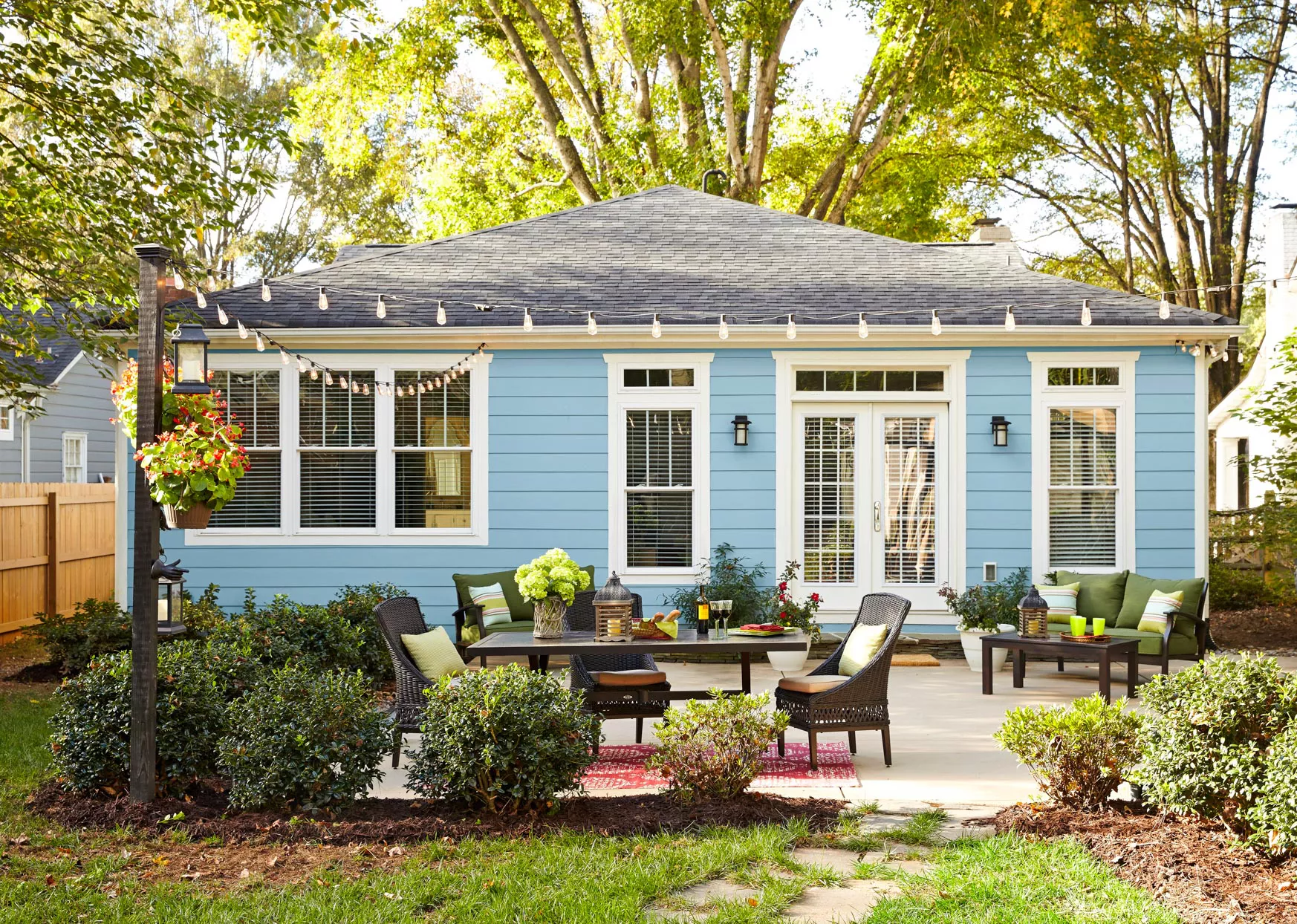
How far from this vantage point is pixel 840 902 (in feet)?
13.4

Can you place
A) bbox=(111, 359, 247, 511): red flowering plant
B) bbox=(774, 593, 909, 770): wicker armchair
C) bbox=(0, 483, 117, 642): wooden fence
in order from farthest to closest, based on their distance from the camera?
bbox=(0, 483, 117, 642): wooden fence
bbox=(774, 593, 909, 770): wicker armchair
bbox=(111, 359, 247, 511): red flowering plant

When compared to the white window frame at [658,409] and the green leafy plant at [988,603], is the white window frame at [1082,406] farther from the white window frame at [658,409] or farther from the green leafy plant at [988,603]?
the white window frame at [658,409]

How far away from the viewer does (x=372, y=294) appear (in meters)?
10.7

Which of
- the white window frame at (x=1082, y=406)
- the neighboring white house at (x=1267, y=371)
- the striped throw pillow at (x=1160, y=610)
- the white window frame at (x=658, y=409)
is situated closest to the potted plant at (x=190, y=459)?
the white window frame at (x=658, y=409)

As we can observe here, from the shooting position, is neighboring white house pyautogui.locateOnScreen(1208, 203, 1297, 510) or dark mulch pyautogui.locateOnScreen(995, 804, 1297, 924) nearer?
dark mulch pyautogui.locateOnScreen(995, 804, 1297, 924)

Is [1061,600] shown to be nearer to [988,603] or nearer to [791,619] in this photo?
[988,603]

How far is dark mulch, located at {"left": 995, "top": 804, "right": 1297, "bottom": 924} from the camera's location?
3.86 metres

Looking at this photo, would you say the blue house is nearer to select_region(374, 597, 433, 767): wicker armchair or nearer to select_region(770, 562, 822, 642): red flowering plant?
select_region(770, 562, 822, 642): red flowering plant

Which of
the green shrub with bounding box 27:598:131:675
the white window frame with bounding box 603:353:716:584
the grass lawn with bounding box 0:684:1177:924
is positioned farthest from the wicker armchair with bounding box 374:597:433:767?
the white window frame with bounding box 603:353:716:584

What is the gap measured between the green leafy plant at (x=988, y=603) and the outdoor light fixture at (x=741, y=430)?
2.19 m

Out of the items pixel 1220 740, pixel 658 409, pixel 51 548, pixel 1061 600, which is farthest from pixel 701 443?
pixel 51 548

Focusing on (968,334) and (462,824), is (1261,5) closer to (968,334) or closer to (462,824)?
(968,334)

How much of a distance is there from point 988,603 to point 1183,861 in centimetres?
539

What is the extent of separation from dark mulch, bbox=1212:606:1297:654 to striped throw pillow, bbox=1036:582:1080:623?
242cm
